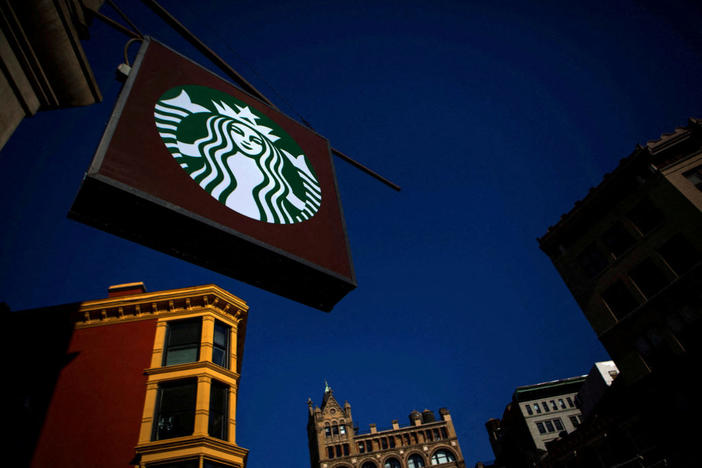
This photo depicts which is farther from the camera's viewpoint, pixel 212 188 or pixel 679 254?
pixel 679 254

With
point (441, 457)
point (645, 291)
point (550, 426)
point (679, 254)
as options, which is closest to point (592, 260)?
point (645, 291)

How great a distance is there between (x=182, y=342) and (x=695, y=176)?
2905 centimetres

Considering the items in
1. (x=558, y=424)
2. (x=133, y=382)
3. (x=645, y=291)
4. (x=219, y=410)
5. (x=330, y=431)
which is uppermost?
(x=330, y=431)

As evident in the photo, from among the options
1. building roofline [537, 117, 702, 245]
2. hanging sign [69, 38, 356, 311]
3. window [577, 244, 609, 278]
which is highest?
building roofline [537, 117, 702, 245]

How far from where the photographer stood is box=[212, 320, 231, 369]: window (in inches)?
758

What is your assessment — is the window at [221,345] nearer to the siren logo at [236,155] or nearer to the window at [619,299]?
the siren logo at [236,155]

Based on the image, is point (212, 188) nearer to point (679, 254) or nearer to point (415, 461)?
point (679, 254)

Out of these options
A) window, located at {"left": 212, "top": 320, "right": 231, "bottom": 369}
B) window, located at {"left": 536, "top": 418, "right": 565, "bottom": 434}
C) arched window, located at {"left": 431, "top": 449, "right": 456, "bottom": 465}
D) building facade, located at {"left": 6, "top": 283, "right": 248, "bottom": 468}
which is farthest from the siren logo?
arched window, located at {"left": 431, "top": 449, "right": 456, "bottom": 465}

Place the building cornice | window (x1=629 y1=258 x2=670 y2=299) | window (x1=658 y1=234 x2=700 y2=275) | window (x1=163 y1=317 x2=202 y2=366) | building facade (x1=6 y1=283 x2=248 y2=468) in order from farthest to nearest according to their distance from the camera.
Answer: window (x1=629 y1=258 x2=670 y2=299), window (x1=658 y1=234 x2=700 y2=275), the building cornice, window (x1=163 y1=317 x2=202 y2=366), building facade (x1=6 y1=283 x2=248 y2=468)

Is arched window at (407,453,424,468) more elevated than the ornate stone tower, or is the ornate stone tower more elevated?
the ornate stone tower

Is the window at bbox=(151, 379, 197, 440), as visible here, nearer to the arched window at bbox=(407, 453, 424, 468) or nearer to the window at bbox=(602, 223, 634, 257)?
the window at bbox=(602, 223, 634, 257)

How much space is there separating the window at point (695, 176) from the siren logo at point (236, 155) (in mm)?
26792

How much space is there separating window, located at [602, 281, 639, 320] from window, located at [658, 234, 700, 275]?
291 centimetres

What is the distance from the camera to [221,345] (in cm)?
1988
